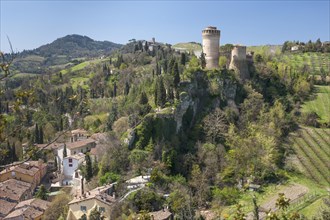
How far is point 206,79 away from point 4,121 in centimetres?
5442

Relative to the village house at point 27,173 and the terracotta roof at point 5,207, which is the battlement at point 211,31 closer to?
the village house at point 27,173

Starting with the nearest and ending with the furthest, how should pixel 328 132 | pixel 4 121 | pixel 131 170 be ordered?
1. pixel 4 121
2. pixel 131 170
3. pixel 328 132

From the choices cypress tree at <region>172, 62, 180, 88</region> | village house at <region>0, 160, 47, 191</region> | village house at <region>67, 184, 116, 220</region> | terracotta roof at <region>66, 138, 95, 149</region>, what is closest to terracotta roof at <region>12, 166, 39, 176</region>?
village house at <region>0, 160, 47, 191</region>

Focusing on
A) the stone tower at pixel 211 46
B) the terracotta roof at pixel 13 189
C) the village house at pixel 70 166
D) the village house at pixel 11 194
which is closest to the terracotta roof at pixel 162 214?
the village house at pixel 11 194

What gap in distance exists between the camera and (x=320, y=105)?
7006 cm

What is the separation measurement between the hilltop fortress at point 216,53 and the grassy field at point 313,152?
15197 millimetres

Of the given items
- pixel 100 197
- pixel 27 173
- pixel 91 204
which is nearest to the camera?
pixel 91 204

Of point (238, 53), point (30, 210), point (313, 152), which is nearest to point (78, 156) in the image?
point (30, 210)

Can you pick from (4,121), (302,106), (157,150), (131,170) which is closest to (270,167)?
(157,150)

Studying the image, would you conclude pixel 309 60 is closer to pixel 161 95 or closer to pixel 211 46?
pixel 211 46

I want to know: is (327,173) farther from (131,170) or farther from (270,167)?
(131,170)

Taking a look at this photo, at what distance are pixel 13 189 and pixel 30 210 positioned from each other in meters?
10.1

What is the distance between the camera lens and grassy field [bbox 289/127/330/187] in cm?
4997

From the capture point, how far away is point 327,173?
50344mm
